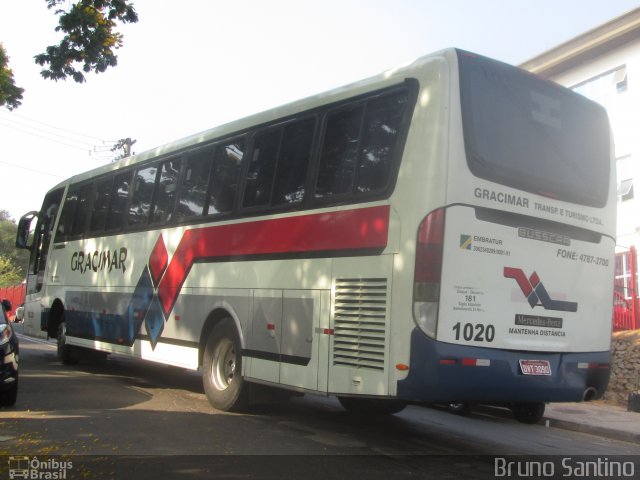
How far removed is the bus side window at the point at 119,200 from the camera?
11.3m

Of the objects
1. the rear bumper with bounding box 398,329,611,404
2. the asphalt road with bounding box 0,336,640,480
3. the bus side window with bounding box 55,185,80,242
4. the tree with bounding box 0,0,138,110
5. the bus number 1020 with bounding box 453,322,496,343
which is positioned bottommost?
the asphalt road with bounding box 0,336,640,480

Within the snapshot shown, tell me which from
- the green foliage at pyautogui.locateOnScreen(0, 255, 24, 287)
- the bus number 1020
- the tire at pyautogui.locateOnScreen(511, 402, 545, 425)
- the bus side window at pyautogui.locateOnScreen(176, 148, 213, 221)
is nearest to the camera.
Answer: the bus number 1020

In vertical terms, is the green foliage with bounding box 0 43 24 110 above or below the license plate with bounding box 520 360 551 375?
above

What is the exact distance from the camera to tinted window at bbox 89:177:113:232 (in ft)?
39.0

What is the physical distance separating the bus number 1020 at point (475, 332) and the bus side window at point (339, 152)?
1826 millimetres

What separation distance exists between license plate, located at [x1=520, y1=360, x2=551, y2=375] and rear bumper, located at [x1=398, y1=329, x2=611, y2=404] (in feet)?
0.13

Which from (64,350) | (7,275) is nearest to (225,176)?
(64,350)

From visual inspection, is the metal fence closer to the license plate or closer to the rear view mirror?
the license plate

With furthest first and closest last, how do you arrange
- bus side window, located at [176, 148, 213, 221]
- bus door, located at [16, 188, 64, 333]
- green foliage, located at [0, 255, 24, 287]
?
1. green foliage, located at [0, 255, 24, 287]
2. bus door, located at [16, 188, 64, 333]
3. bus side window, located at [176, 148, 213, 221]

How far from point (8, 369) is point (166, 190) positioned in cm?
341

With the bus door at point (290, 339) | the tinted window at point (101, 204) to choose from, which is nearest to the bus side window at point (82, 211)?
the tinted window at point (101, 204)

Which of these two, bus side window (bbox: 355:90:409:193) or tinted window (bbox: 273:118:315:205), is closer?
bus side window (bbox: 355:90:409:193)

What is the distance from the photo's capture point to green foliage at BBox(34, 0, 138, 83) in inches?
399

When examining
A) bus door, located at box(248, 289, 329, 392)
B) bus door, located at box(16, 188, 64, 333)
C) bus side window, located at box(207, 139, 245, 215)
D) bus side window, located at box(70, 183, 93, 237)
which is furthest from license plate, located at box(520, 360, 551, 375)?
bus door, located at box(16, 188, 64, 333)
